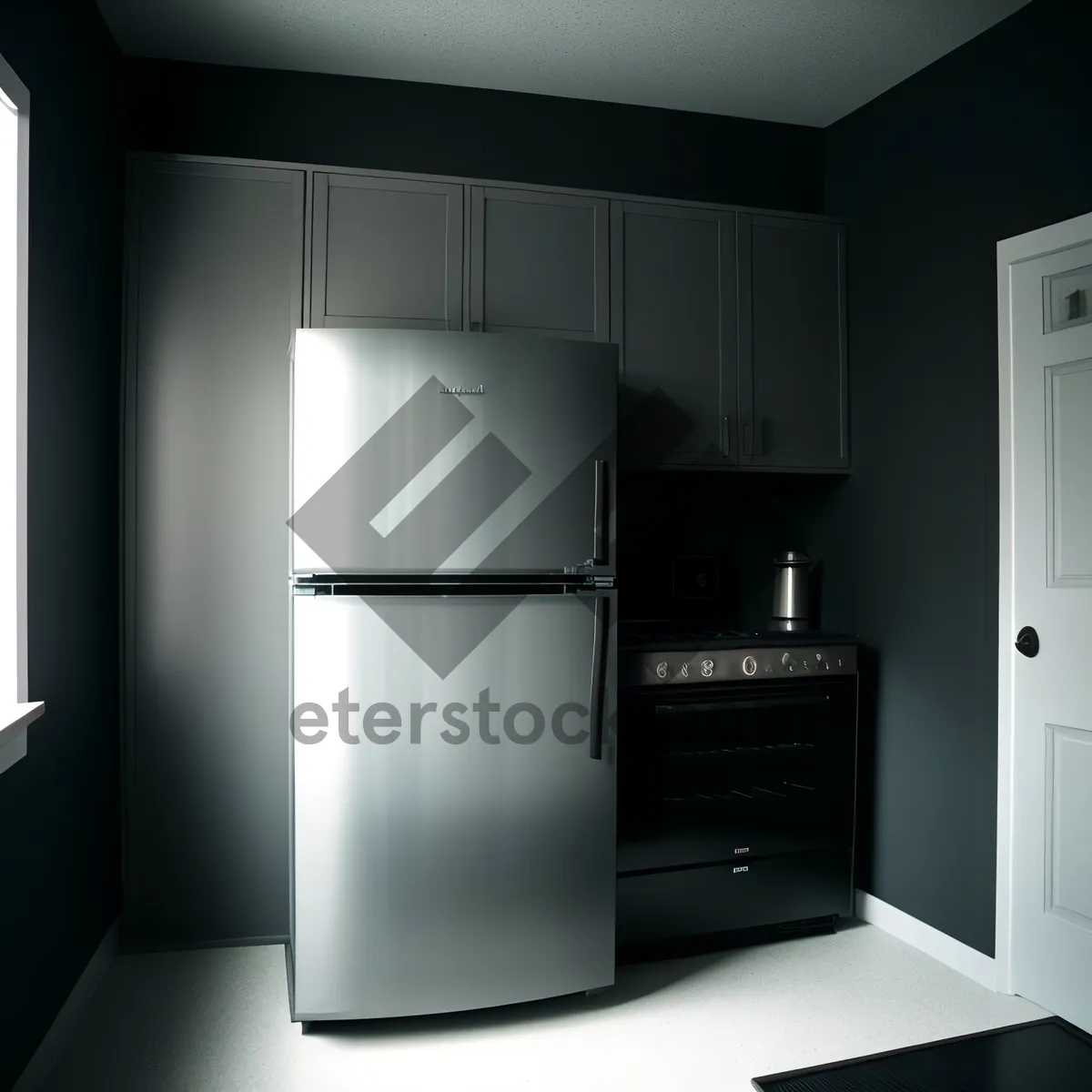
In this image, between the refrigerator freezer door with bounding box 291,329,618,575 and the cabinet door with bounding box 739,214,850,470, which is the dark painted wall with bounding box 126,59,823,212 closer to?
the cabinet door with bounding box 739,214,850,470

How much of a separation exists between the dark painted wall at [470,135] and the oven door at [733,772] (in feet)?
5.97

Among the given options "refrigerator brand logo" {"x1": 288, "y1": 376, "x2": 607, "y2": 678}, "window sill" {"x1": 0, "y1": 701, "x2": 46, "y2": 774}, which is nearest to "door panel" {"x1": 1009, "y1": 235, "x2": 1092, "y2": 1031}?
"refrigerator brand logo" {"x1": 288, "y1": 376, "x2": 607, "y2": 678}

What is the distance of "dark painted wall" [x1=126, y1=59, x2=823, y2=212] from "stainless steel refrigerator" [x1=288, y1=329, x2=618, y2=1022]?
109cm

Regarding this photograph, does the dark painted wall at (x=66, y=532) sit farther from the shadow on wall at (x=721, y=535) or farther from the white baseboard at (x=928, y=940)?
the white baseboard at (x=928, y=940)

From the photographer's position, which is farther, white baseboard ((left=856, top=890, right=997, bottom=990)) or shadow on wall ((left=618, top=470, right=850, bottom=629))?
shadow on wall ((left=618, top=470, right=850, bottom=629))

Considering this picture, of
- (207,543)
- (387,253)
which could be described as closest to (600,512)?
(387,253)

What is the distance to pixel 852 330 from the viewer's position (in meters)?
3.10

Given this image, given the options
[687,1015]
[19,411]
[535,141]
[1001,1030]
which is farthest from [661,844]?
[535,141]

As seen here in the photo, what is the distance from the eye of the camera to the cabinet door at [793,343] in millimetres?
2984

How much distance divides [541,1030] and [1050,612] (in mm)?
1728

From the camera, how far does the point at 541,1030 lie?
2.27 m

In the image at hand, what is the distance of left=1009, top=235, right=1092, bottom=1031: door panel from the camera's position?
7.50 ft

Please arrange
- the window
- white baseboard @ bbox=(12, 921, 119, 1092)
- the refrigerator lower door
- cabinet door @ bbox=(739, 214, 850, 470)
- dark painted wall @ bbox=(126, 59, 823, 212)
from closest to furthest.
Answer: the window → white baseboard @ bbox=(12, 921, 119, 1092) → the refrigerator lower door → dark painted wall @ bbox=(126, 59, 823, 212) → cabinet door @ bbox=(739, 214, 850, 470)

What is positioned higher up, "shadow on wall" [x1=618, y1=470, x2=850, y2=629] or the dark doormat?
"shadow on wall" [x1=618, y1=470, x2=850, y2=629]
